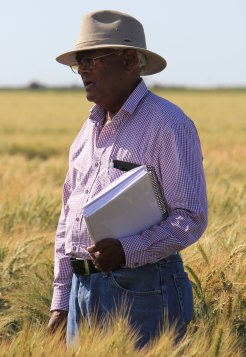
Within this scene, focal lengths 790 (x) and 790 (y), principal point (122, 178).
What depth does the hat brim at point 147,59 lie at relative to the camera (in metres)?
2.16

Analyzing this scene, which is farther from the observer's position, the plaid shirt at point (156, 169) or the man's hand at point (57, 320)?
the man's hand at point (57, 320)

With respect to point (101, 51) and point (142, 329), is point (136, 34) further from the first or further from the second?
point (142, 329)

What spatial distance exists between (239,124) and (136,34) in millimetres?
21211

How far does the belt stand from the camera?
2152 millimetres

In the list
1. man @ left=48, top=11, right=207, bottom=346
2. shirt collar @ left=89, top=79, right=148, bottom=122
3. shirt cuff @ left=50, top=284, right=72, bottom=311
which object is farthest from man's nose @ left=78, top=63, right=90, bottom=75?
shirt cuff @ left=50, top=284, right=72, bottom=311

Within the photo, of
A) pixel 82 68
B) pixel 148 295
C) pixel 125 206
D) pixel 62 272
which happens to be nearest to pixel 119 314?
pixel 148 295

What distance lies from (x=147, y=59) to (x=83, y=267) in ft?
2.05

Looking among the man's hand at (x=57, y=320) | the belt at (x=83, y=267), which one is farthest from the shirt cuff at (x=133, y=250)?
the man's hand at (x=57, y=320)

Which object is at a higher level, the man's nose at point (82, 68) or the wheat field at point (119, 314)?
the man's nose at point (82, 68)

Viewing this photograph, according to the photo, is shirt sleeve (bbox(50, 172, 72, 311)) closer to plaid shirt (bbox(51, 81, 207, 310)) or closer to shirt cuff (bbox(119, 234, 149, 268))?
plaid shirt (bbox(51, 81, 207, 310))

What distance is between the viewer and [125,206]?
200 centimetres

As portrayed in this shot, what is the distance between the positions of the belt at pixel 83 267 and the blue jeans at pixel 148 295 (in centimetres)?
2

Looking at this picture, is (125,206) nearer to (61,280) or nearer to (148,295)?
(148,295)

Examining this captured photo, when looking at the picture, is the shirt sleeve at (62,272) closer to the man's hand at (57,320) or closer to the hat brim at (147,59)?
the man's hand at (57,320)
